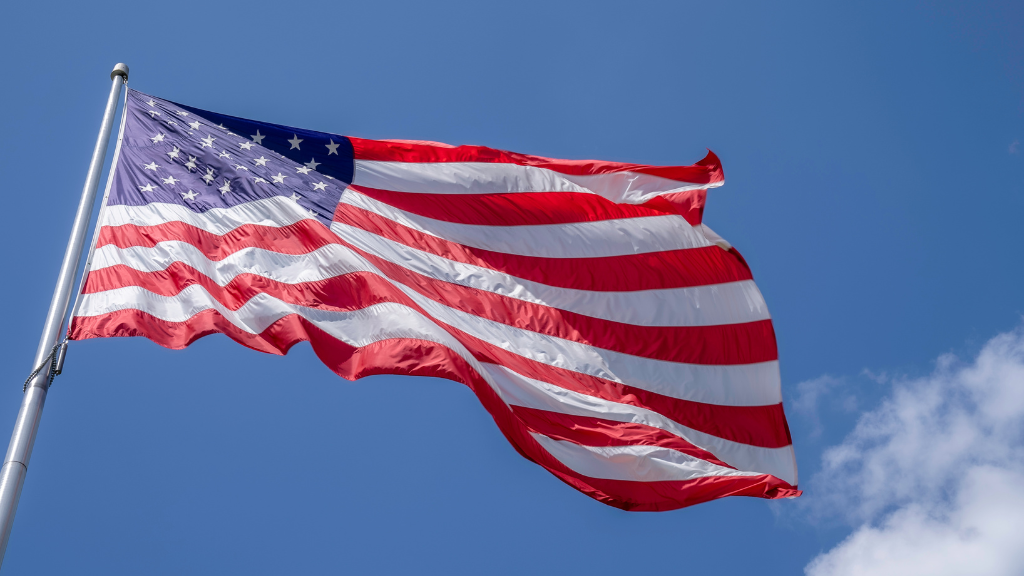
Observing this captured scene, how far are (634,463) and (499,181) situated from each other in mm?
3951

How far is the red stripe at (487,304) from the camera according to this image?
10297mm

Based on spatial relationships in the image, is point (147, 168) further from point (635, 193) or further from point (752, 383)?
point (752, 383)

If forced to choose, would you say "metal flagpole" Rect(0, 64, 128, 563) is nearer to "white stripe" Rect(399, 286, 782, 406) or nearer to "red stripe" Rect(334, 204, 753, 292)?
"red stripe" Rect(334, 204, 753, 292)

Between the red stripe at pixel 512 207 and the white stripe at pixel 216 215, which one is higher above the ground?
the red stripe at pixel 512 207

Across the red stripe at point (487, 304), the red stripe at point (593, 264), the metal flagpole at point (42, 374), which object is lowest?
the metal flagpole at point (42, 374)

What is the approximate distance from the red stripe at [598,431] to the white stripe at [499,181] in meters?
2.89

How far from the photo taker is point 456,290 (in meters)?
11.6

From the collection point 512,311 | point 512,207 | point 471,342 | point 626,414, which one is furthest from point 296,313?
point 626,414

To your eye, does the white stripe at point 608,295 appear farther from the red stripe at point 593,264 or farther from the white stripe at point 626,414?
the white stripe at point 626,414

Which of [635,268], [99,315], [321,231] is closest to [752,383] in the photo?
[635,268]

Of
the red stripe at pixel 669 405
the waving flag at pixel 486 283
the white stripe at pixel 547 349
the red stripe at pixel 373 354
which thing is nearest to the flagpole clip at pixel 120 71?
the waving flag at pixel 486 283

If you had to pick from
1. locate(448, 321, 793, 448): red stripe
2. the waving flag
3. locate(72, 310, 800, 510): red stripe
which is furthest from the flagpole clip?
locate(448, 321, 793, 448): red stripe

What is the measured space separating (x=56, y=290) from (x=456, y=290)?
4298mm

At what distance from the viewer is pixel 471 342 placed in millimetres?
11180
